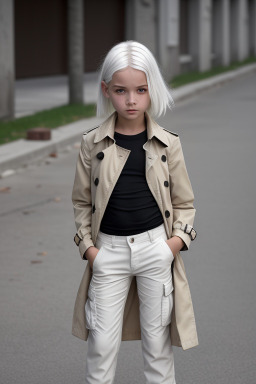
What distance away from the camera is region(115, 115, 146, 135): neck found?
138 inches

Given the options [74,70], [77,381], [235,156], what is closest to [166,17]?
[74,70]

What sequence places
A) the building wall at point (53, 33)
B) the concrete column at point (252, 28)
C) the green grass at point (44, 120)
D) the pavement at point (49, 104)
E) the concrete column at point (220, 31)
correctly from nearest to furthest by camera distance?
the pavement at point (49, 104)
the green grass at point (44, 120)
the building wall at point (53, 33)
the concrete column at point (220, 31)
the concrete column at point (252, 28)

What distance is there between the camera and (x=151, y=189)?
346 centimetres

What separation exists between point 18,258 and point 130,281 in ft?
11.0

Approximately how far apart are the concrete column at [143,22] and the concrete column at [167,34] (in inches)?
8.7

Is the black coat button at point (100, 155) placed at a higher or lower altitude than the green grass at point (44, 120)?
higher

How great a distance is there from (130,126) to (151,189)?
254 mm

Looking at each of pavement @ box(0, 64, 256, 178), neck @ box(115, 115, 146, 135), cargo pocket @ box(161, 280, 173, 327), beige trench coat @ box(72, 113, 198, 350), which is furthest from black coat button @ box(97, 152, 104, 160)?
pavement @ box(0, 64, 256, 178)

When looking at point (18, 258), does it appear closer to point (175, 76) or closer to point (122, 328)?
point (122, 328)

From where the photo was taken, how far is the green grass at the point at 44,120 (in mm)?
13682

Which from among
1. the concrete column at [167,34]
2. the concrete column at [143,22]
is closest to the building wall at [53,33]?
the concrete column at [143,22]

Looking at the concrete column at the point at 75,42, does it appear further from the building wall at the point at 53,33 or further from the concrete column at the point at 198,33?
the concrete column at the point at 198,33

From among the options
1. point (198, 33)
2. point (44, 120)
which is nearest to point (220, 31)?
point (198, 33)

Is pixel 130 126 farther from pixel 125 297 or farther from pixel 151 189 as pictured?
pixel 125 297
